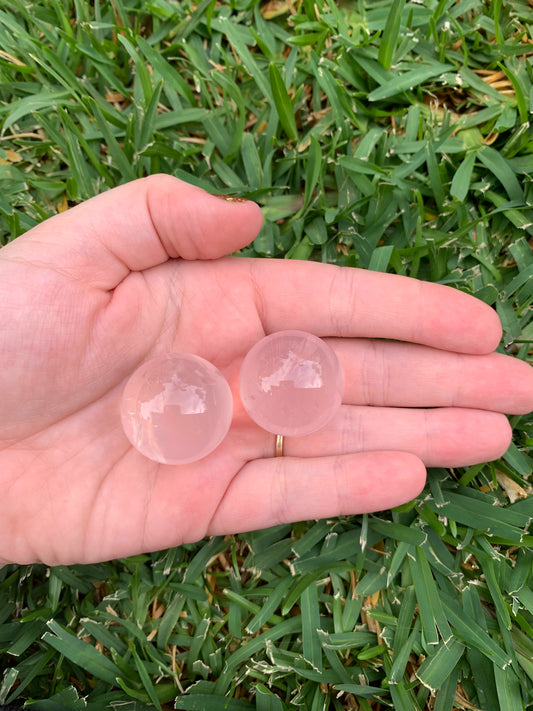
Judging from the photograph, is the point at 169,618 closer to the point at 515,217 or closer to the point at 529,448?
the point at 529,448

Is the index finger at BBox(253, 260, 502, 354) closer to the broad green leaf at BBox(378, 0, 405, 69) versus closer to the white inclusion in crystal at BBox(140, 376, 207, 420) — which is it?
the white inclusion in crystal at BBox(140, 376, 207, 420)

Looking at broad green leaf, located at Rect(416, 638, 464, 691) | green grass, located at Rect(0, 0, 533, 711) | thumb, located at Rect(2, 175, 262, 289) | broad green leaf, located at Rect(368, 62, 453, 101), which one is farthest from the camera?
broad green leaf, located at Rect(368, 62, 453, 101)

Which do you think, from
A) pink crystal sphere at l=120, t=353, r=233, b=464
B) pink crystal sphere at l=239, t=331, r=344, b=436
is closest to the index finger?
pink crystal sphere at l=239, t=331, r=344, b=436

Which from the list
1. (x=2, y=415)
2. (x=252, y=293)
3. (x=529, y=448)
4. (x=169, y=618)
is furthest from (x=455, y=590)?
(x=2, y=415)

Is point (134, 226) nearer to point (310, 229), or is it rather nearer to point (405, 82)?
point (310, 229)

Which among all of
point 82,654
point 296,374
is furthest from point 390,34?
point 82,654

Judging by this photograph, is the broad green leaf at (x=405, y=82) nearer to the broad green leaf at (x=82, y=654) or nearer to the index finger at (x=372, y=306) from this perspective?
the index finger at (x=372, y=306)

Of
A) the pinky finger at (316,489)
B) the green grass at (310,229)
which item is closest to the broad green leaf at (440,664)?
the green grass at (310,229)

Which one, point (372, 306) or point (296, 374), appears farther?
point (372, 306)
